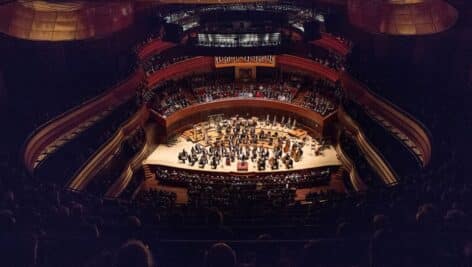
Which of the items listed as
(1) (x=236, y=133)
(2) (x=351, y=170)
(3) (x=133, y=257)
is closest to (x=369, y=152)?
(2) (x=351, y=170)

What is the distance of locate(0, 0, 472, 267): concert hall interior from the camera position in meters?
10.3

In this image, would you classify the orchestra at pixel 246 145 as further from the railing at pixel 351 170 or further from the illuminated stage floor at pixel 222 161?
the railing at pixel 351 170

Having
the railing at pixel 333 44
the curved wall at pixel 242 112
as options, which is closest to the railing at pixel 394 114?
the railing at pixel 333 44

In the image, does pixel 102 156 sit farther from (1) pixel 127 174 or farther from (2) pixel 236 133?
(2) pixel 236 133

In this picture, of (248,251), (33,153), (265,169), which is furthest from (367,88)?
(33,153)

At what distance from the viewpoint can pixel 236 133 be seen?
21594 mm

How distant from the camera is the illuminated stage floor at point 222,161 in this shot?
1914 cm

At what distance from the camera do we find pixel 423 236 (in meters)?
9.75

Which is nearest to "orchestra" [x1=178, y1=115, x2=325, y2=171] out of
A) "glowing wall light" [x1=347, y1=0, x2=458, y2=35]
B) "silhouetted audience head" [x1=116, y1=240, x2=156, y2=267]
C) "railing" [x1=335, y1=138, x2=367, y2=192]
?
"railing" [x1=335, y1=138, x2=367, y2=192]

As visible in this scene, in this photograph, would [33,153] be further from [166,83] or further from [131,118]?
[166,83]

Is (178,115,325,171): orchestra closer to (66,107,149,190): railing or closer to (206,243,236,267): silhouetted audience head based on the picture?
(66,107,149,190): railing

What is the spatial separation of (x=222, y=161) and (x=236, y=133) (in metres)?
2.31

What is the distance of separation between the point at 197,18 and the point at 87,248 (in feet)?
50.9

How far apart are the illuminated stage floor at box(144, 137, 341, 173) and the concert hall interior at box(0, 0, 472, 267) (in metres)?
0.10
